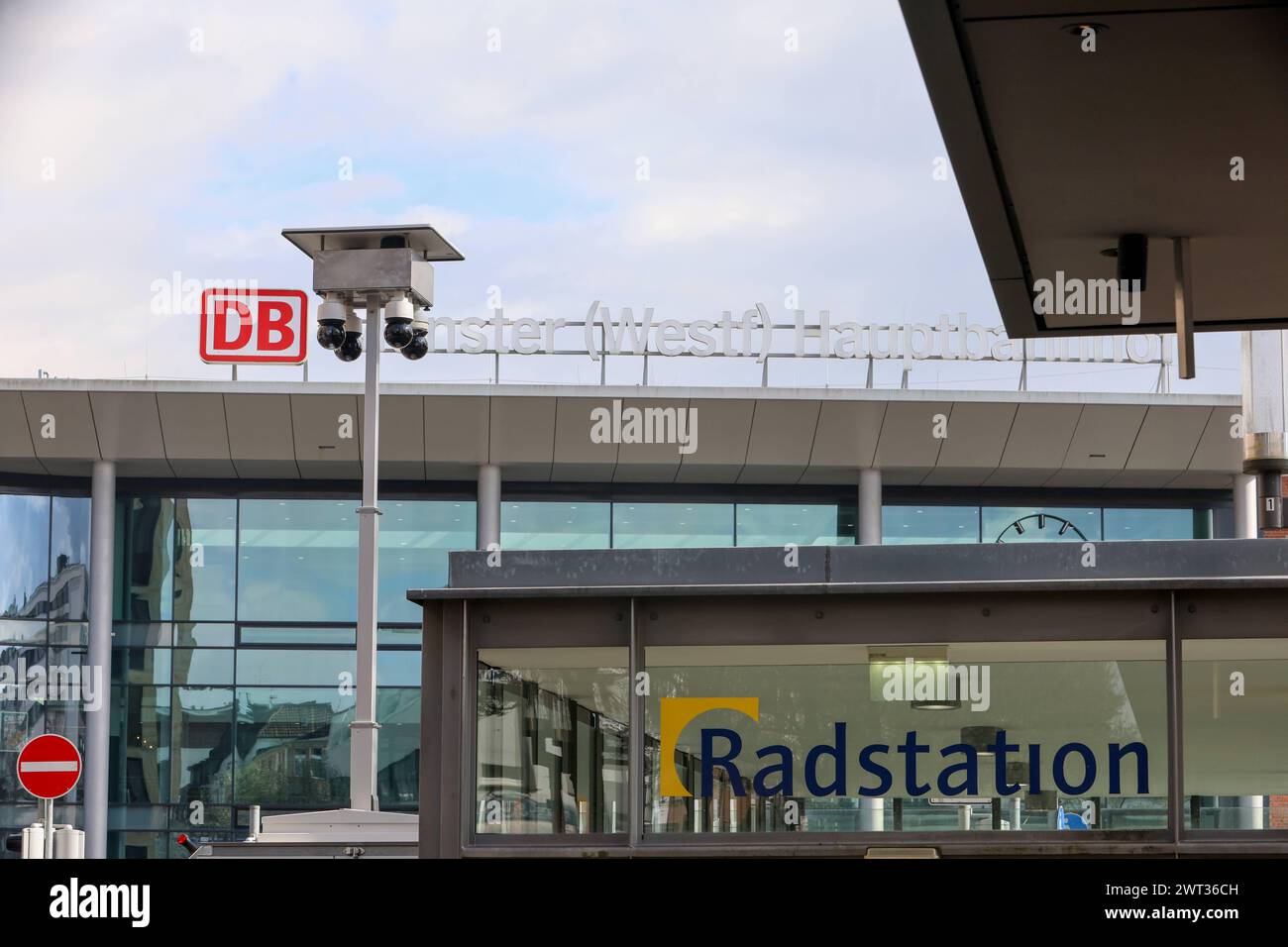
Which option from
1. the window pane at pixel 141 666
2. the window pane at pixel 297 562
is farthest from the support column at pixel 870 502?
the window pane at pixel 141 666

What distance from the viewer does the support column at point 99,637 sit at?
2425 cm

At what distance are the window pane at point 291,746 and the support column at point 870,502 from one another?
839 centimetres

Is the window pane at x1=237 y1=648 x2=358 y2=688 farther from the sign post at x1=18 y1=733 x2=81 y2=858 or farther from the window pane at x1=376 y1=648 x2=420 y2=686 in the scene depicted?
the sign post at x1=18 y1=733 x2=81 y2=858

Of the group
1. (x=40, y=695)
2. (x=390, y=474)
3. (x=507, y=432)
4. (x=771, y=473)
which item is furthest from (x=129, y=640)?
(x=771, y=473)

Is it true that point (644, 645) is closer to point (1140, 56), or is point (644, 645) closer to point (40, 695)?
point (1140, 56)

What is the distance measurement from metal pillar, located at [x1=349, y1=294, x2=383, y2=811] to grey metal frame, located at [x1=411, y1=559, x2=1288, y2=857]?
741 cm

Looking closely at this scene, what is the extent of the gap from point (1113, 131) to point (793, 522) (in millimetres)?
21749

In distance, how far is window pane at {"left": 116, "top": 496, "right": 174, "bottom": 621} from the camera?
25.2 metres

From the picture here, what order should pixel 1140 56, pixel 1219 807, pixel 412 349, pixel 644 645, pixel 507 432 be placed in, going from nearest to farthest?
pixel 1140 56 < pixel 1219 807 < pixel 644 645 < pixel 412 349 < pixel 507 432

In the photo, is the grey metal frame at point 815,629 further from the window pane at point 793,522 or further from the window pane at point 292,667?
the window pane at point 793,522

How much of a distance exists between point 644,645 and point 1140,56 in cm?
302

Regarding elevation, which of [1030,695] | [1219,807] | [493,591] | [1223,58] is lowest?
[1219,807]

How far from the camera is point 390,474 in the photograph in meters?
25.2

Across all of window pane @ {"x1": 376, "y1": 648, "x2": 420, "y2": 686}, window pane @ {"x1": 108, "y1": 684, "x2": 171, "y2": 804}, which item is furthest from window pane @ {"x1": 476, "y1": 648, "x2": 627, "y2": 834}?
window pane @ {"x1": 108, "y1": 684, "x2": 171, "y2": 804}
